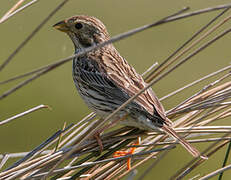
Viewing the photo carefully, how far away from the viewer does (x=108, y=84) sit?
9.18ft

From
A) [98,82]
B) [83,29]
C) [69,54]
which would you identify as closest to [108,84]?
[98,82]

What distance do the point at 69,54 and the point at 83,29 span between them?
1554 mm

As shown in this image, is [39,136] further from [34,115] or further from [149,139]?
[149,139]

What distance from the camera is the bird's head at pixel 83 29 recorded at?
302 cm

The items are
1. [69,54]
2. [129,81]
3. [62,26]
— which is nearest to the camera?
[129,81]

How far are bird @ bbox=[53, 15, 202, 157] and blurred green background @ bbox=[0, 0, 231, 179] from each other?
4.07ft

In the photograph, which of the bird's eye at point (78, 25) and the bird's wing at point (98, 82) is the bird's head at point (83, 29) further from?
the bird's wing at point (98, 82)

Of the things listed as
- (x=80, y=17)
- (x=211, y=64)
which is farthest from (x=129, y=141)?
(x=211, y=64)

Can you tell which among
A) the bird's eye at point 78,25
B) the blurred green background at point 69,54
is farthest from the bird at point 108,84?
the blurred green background at point 69,54

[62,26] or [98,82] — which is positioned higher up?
[62,26]

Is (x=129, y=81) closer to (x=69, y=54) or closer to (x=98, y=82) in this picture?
(x=98, y=82)

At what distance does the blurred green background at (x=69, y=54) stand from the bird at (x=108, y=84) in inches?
48.8

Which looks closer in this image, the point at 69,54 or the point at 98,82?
the point at 98,82

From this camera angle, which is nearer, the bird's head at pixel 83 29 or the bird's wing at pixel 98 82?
the bird's wing at pixel 98 82
